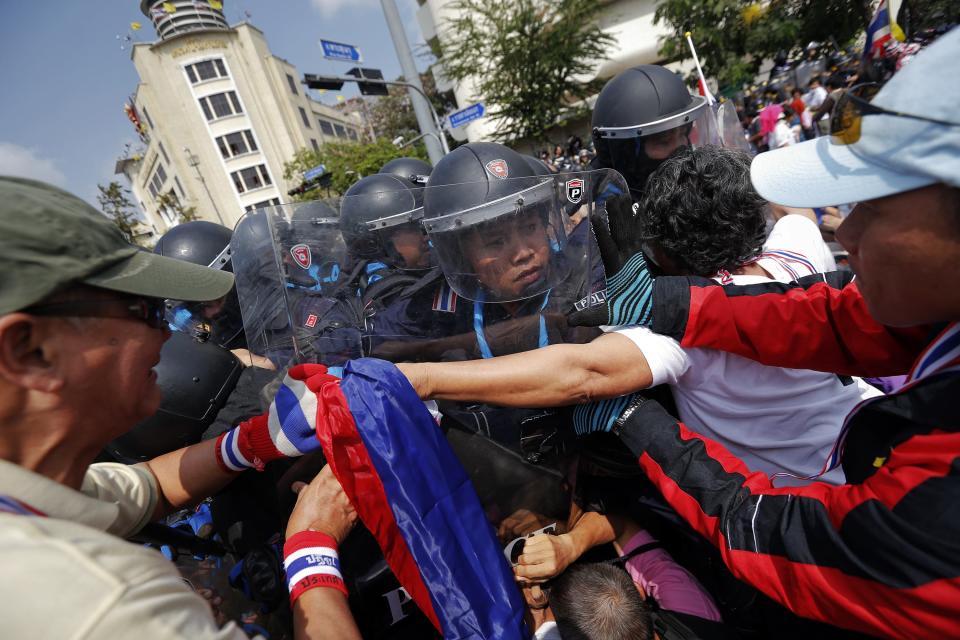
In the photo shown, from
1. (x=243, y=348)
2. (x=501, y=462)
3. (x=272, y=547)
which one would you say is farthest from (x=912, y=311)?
(x=243, y=348)

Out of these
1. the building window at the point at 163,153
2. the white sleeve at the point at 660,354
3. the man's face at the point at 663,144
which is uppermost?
the building window at the point at 163,153

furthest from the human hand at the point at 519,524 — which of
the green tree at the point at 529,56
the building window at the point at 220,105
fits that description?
the building window at the point at 220,105

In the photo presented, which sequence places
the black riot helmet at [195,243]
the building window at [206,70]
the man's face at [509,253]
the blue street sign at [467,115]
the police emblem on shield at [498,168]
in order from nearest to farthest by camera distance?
the man's face at [509,253] → the police emblem on shield at [498,168] → the black riot helmet at [195,243] → the blue street sign at [467,115] → the building window at [206,70]

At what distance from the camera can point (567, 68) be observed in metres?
17.8

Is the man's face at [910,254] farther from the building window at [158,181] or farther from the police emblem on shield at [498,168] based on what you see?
the building window at [158,181]

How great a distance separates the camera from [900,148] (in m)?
0.85

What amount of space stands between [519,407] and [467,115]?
8715 millimetres

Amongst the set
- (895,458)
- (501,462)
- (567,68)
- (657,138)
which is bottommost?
(501,462)

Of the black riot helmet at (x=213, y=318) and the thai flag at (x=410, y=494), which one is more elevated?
the black riot helmet at (x=213, y=318)

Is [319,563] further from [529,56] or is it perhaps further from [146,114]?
[146,114]

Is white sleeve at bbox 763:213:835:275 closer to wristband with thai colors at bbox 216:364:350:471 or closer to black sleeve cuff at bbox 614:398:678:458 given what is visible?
black sleeve cuff at bbox 614:398:678:458

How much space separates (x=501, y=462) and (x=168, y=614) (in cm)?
102

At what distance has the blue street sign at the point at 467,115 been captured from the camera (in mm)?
8875

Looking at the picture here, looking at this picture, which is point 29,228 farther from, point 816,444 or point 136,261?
point 816,444
